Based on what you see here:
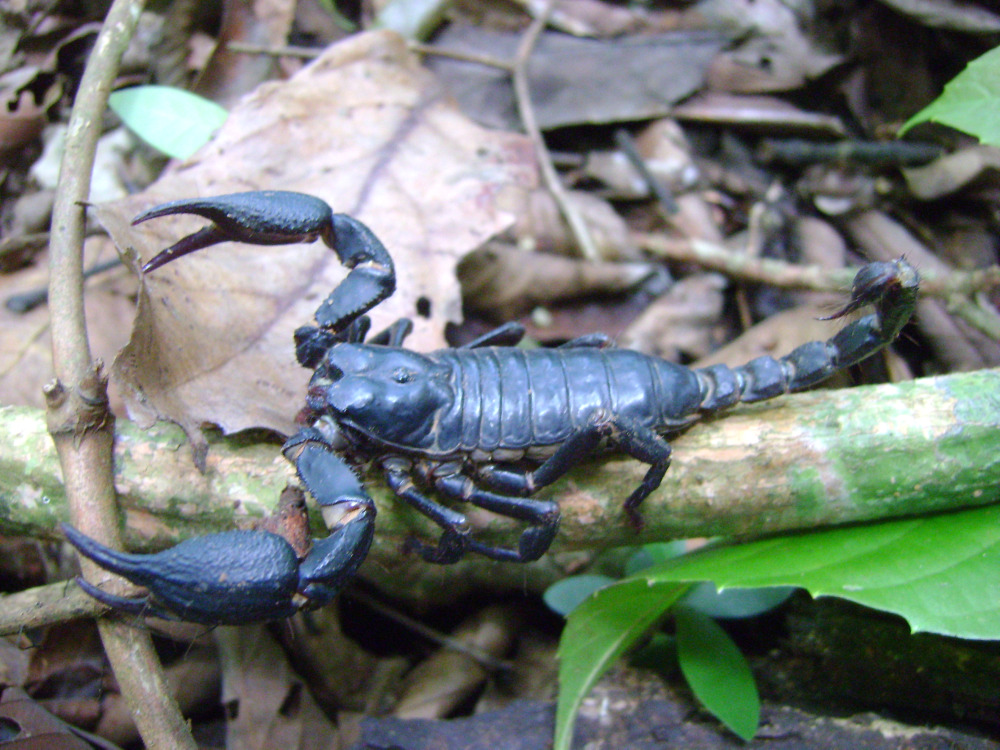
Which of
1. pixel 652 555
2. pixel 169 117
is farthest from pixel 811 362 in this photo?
pixel 169 117

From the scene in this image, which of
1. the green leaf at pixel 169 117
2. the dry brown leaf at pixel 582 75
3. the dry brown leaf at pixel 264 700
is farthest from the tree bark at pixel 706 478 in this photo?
the dry brown leaf at pixel 582 75

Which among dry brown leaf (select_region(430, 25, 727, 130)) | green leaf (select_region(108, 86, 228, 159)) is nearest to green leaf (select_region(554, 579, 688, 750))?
green leaf (select_region(108, 86, 228, 159))

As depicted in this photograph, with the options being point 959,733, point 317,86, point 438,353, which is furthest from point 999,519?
point 317,86

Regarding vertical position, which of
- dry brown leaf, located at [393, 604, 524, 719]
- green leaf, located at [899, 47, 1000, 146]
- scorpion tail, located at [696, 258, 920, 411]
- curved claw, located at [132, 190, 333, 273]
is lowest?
dry brown leaf, located at [393, 604, 524, 719]

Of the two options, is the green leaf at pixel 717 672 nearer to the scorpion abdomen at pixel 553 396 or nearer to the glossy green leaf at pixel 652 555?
the glossy green leaf at pixel 652 555

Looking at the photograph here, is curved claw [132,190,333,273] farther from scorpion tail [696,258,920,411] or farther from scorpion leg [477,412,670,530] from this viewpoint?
scorpion tail [696,258,920,411]

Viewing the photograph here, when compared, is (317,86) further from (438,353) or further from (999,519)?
(999,519)
